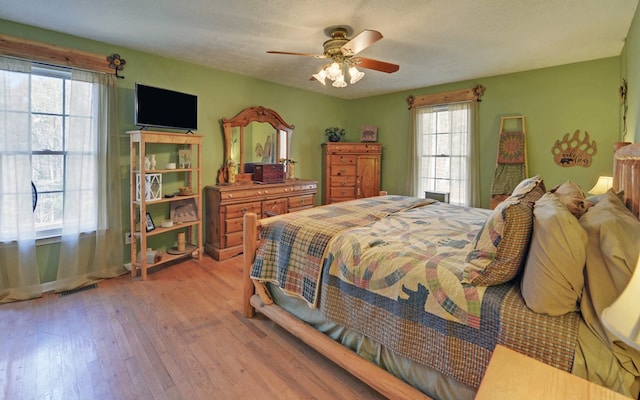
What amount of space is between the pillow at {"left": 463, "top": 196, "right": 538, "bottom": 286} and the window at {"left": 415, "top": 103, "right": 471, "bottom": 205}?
3534mm

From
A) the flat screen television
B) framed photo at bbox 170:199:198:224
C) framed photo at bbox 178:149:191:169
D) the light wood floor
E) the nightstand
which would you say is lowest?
the light wood floor

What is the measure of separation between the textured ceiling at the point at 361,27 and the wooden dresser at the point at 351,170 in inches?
71.5

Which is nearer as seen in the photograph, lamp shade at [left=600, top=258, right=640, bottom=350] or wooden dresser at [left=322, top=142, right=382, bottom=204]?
lamp shade at [left=600, top=258, right=640, bottom=350]

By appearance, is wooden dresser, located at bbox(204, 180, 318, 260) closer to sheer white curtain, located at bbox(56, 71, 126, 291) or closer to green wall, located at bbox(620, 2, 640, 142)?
sheer white curtain, located at bbox(56, 71, 126, 291)

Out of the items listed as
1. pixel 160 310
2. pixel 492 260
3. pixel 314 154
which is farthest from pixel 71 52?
pixel 492 260

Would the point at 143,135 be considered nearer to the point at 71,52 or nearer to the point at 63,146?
the point at 63,146

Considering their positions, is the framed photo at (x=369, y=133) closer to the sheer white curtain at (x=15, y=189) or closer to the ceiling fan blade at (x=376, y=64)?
the ceiling fan blade at (x=376, y=64)

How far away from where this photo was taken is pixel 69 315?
2516mm

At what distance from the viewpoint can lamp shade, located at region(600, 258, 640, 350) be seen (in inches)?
23.8

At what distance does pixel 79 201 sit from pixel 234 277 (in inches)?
68.8

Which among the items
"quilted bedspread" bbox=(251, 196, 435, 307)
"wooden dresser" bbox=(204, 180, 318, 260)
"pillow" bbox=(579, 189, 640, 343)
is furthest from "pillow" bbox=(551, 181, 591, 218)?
"wooden dresser" bbox=(204, 180, 318, 260)

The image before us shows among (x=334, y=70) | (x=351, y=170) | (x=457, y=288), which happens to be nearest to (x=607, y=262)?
(x=457, y=288)

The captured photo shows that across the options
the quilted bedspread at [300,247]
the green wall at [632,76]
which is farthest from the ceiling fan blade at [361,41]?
the green wall at [632,76]

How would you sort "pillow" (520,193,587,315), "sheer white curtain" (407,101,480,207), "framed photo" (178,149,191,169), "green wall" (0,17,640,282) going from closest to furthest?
"pillow" (520,193,587,315), "green wall" (0,17,640,282), "framed photo" (178,149,191,169), "sheer white curtain" (407,101,480,207)
